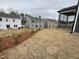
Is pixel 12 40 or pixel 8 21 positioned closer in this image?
pixel 12 40

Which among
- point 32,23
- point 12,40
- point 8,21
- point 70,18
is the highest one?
point 70,18

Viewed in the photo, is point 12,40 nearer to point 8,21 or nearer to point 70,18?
point 70,18

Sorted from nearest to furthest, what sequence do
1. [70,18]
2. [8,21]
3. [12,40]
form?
[12,40] → [70,18] → [8,21]

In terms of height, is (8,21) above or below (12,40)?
above

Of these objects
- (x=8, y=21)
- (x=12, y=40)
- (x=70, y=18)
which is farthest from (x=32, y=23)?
(x=12, y=40)

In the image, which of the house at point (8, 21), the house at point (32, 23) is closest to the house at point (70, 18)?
the house at point (8, 21)

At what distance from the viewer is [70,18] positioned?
1581 centimetres

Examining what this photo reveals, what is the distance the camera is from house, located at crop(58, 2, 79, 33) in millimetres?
7781

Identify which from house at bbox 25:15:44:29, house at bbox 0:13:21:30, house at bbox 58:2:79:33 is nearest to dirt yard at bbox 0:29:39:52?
house at bbox 58:2:79:33

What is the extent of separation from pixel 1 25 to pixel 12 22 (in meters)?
4.52

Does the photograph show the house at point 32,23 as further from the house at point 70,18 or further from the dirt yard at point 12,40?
the dirt yard at point 12,40

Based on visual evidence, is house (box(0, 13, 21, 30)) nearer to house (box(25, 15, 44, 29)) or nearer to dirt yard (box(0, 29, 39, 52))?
house (box(25, 15, 44, 29))

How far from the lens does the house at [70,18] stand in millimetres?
7781

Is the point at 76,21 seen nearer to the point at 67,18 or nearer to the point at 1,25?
the point at 67,18
